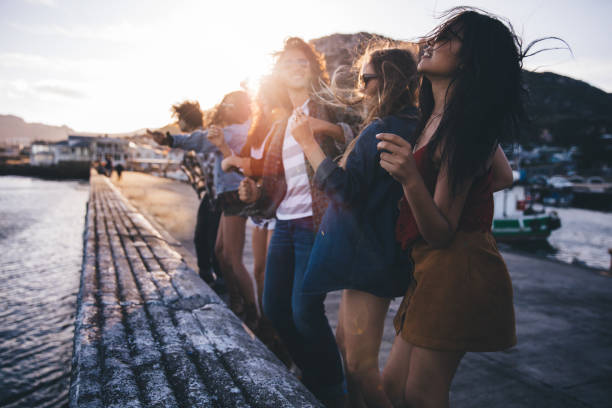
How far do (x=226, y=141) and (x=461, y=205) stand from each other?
254 cm

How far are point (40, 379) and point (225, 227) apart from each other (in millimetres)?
1820

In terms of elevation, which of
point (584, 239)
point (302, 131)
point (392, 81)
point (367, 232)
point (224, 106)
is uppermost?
point (224, 106)

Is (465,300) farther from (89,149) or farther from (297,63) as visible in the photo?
(89,149)

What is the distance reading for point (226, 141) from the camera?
3.36m

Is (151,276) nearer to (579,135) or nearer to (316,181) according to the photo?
(316,181)

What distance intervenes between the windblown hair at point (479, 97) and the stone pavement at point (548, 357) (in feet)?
6.16

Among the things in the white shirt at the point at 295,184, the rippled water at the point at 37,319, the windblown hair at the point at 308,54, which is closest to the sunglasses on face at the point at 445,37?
the white shirt at the point at 295,184

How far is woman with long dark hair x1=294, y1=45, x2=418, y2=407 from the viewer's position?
153 cm

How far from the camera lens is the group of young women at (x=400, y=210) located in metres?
1.17

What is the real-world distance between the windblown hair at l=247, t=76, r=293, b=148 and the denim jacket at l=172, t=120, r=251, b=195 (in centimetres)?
49

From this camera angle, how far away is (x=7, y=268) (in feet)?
20.5

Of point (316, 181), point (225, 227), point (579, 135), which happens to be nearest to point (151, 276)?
point (225, 227)

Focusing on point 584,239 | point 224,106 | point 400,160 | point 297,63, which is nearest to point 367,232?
point 400,160

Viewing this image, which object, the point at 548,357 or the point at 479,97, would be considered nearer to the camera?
the point at 479,97
